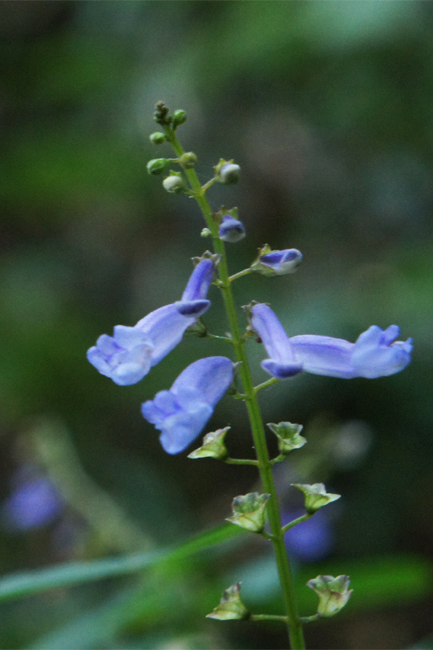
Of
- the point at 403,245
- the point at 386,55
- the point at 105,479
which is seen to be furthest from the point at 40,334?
the point at 386,55

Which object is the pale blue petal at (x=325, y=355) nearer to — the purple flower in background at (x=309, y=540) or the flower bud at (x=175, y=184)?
the flower bud at (x=175, y=184)

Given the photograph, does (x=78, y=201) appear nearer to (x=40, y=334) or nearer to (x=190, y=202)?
(x=190, y=202)

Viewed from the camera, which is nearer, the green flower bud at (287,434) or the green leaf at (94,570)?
the green flower bud at (287,434)

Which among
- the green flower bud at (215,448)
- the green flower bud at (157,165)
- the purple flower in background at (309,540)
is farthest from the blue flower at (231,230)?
the purple flower in background at (309,540)

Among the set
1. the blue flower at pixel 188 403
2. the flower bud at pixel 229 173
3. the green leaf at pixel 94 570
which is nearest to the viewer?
the blue flower at pixel 188 403

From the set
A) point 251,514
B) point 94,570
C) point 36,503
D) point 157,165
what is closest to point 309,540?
point 36,503

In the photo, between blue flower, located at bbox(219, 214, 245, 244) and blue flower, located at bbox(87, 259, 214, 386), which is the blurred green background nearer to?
blue flower, located at bbox(87, 259, 214, 386)
